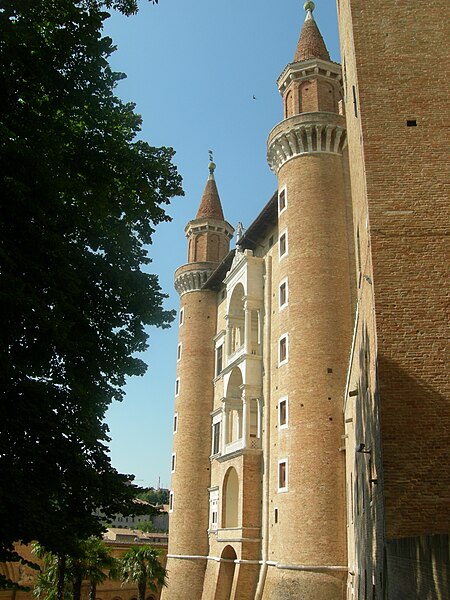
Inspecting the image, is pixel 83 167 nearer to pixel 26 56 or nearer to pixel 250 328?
pixel 26 56

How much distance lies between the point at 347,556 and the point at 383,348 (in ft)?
43.6

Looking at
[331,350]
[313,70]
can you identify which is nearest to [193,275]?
[313,70]

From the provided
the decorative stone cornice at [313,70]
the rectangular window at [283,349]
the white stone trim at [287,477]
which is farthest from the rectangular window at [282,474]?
the decorative stone cornice at [313,70]

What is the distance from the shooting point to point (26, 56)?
35.9 feet

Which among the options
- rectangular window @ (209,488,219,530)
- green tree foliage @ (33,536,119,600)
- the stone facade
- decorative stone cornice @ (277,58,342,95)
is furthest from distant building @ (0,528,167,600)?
decorative stone cornice @ (277,58,342,95)

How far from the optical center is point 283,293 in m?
27.8

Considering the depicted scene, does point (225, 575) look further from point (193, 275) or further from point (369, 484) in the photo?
point (369, 484)

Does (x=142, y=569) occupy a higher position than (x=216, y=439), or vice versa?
(x=216, y=439)

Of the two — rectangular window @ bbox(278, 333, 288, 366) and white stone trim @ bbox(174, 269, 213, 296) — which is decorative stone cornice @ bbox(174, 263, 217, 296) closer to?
white stone trim @ bbox(174, 269, 213, 296)

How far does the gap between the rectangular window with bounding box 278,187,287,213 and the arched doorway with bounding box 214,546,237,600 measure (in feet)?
52.3

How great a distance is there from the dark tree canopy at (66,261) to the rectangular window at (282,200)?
15102 millimetres

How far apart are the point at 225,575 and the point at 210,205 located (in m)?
22.9

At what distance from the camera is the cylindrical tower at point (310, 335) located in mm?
22562

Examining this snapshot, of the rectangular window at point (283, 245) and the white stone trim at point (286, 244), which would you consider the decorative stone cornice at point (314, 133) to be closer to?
the white stone trim at point (286, 244)
